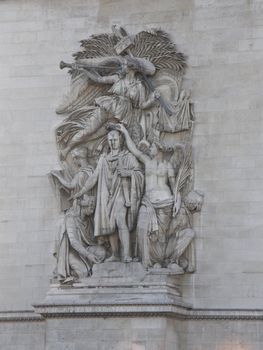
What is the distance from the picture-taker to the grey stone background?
1477cm

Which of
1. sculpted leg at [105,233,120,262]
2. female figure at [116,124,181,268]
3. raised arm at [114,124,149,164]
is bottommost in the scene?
sculpted leg at [105,233,120,262]

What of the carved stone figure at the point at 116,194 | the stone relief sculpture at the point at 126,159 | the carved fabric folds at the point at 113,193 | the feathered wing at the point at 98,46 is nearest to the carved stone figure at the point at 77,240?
the stone relief sculpture at the point at 126,159

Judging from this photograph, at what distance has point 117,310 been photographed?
14375 mm

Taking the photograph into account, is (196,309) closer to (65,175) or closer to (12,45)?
(65,175)

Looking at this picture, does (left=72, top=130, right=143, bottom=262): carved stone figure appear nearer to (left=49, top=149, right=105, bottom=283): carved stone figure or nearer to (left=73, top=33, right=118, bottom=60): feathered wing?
(left=49, top=149, right=105, bottom=283): carved stone figure

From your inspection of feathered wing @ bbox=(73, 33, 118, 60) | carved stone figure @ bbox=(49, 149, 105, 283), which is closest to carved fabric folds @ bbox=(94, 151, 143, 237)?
carved stone figure @ bbox=(49, 149, 105, 283)

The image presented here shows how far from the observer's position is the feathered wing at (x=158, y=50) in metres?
15.5

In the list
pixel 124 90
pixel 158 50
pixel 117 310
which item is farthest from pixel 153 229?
pixel 158 50

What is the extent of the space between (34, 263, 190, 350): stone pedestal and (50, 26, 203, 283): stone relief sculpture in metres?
0.21

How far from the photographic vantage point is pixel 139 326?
14297mm

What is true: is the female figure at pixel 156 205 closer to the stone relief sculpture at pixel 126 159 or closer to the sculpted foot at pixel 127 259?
the stone relief sculpture at pixel 126 159

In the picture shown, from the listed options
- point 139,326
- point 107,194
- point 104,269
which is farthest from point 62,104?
point 139,326

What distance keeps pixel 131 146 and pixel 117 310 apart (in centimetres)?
257

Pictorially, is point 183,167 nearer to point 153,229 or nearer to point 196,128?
point 196,128
